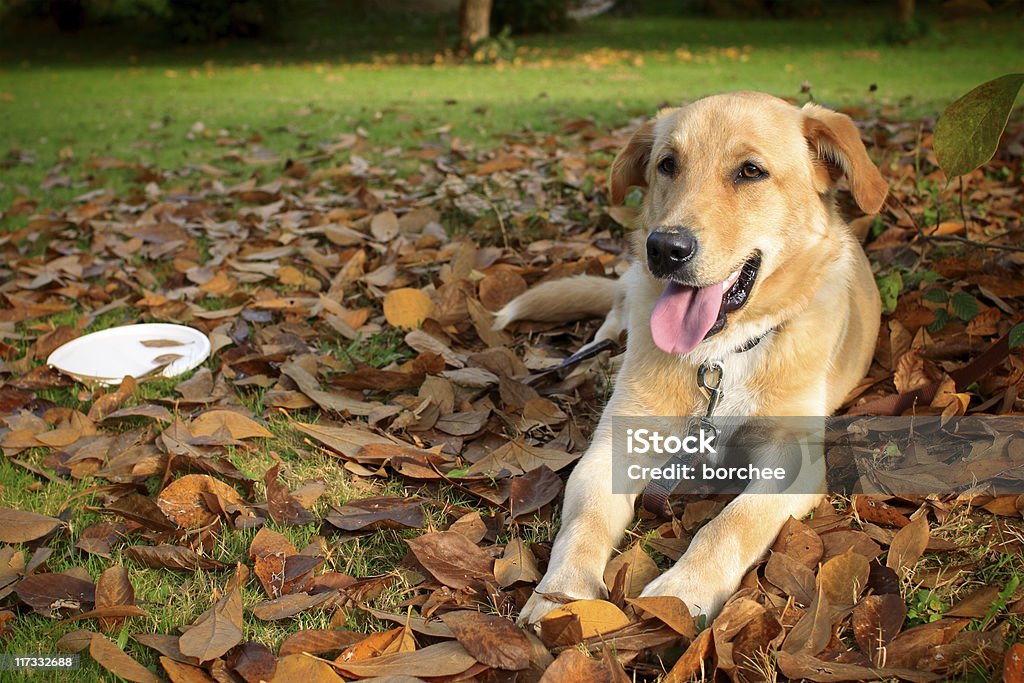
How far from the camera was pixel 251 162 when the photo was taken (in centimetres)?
766

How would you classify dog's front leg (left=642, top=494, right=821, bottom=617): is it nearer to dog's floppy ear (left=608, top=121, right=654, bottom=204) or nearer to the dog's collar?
the dog's collar

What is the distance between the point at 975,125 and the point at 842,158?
916 millimetres

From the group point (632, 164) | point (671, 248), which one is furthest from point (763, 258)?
point (632, 164)

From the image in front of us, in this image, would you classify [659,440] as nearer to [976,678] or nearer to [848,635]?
[848,635]

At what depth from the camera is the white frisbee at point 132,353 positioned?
3.77m

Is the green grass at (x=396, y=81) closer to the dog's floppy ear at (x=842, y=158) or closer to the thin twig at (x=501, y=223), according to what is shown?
the thin twig at (x=501, y=223)

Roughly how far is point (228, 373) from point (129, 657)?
73.5 inches

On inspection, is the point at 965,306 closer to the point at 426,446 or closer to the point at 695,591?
the point at 695,591

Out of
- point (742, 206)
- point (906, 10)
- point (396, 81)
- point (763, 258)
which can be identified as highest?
point (906, 10)

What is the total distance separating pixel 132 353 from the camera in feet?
13.0

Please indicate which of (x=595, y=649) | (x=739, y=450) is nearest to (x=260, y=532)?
(x=595, y=649)

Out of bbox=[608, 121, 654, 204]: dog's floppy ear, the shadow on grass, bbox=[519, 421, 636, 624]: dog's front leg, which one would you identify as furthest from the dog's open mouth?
the shadow on grass

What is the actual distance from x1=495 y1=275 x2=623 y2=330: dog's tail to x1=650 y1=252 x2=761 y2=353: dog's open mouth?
111 cm

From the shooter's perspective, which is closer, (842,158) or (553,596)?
(553,596)
